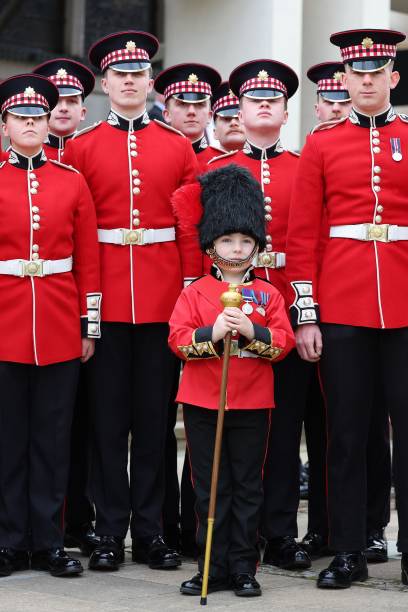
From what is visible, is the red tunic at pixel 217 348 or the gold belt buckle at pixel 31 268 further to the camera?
the gold belt buckle at pixel 31 268

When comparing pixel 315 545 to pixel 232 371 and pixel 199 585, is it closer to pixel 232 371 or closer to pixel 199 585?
pixel 199 585

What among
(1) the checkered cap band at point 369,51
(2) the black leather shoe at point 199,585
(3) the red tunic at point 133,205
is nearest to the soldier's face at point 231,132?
(3) the red tunic at point 133,205

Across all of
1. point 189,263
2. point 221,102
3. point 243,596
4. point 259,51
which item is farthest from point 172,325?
point 259,51

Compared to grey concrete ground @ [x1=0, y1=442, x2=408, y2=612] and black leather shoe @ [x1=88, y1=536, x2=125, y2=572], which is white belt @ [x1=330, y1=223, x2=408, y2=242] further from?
black leather shoe @ [x1=88, y1=536, x2=125, y2=572]

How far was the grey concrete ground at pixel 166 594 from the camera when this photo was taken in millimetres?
5000

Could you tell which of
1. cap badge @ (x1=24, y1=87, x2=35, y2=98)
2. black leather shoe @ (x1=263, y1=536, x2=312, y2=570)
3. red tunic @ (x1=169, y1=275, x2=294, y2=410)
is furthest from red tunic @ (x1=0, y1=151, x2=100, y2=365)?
black leather shoe @ (x1=263, y1=536, x2=312, y2=570)

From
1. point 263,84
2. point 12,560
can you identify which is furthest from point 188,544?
point 263,84

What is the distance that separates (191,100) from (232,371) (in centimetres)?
166

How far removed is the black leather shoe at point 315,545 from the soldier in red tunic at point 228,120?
193 cm

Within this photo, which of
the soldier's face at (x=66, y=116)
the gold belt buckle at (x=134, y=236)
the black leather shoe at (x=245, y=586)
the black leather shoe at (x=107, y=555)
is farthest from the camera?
the soldier's face at (x=66, y=116)

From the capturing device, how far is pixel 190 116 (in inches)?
256

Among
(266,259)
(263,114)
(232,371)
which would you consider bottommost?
(232,371)

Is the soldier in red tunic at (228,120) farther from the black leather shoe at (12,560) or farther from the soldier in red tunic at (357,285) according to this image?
the black leather shoe at (12,560)

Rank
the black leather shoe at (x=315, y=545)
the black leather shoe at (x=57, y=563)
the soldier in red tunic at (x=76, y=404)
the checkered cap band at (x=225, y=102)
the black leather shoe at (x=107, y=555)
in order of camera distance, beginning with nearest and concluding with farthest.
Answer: the black leather shoe at (x=57, y=563), the black leather shoe at (x=107, y=555), the black leather shoe at (x=315, y=545), the soldier in red tunic at (x=76, y=404), the checkered cap band at (x=225, y=102)
